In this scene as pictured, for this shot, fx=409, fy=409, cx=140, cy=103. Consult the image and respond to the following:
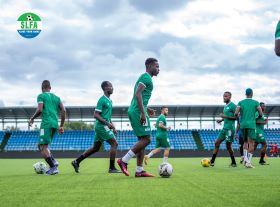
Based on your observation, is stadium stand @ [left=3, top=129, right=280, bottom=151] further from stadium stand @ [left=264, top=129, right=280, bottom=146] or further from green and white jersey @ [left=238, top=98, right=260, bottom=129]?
green and white jersey @ [left=238, top=98, right=260, bottom=129]

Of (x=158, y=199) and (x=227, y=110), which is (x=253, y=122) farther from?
(x=158, y=199)

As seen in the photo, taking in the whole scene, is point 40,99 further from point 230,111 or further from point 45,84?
point 230,111

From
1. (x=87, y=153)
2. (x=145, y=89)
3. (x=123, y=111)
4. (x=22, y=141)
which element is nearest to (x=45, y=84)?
(x=87, y=153)

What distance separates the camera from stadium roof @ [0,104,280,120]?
47.9 metres

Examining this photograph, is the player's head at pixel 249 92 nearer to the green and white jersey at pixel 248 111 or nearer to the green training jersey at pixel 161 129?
the green and white jersey at pixel 248 111

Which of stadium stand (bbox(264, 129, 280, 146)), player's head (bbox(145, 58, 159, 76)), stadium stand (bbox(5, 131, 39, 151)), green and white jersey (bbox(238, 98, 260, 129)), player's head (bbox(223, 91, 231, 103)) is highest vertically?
player's head (bbox(145, 58, 159, 76))

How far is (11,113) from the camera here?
50938 mm

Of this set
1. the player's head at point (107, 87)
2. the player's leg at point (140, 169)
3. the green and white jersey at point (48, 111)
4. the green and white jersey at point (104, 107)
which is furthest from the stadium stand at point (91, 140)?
the player's leg at point (140, 169)

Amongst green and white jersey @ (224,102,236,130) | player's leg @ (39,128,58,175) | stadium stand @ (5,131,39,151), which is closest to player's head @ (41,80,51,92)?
player's leg @ (39,128,58,175)

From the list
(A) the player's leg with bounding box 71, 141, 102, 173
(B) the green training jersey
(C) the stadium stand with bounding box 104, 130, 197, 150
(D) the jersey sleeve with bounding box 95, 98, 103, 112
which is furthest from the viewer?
(C) the stadium stand with bounding box 104, 130, 197, 150

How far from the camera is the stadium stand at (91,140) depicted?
4803cm

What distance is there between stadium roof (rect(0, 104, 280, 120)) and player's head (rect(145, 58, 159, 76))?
126 ft

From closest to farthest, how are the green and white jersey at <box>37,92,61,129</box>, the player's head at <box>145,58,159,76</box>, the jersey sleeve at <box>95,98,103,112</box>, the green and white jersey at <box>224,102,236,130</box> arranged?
the player's head at <box>145,58,159,76</box>, the green and white jersey at <box>37,92,61,129</box>, the jersey sleeve at <box>95,98,103,112</box>, the green and white jersey at <box>224,102,236,130</box>

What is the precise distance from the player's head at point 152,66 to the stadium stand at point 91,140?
38.6 m
